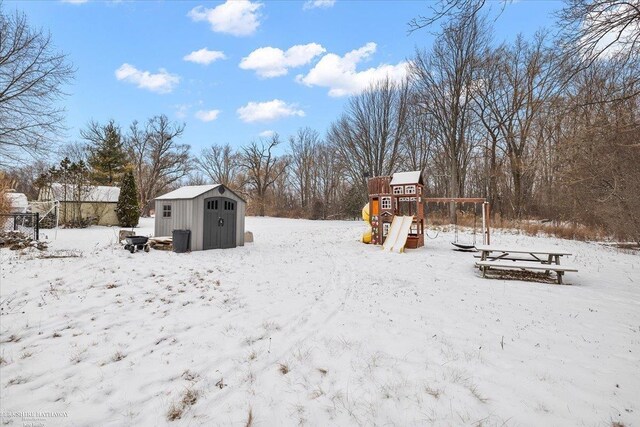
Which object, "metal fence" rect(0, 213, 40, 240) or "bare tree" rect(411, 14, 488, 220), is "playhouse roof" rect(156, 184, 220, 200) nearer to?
"metal fence" rect(0, 213, 40, 240)

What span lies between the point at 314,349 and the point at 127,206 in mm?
22241

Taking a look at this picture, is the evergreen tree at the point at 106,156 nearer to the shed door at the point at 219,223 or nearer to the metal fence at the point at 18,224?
the metal fence at the point at 18,224

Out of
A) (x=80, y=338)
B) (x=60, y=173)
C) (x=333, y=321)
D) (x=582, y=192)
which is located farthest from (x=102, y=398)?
(x=60, y=173)

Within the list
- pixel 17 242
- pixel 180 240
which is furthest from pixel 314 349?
pixel 17 242

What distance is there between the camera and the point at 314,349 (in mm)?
3650

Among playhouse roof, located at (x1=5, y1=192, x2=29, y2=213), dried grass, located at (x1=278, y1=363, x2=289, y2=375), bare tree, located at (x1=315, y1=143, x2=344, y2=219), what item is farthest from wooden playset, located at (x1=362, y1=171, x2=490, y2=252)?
bare tree, located at (x1=315, y1=143, x2=344, y2=219)

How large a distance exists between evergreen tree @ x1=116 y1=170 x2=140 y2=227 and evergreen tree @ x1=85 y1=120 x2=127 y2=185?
1295cm

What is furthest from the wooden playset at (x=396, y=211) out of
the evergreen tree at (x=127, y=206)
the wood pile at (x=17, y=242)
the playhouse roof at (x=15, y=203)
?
the playhouse roof at (x=15, y=203)

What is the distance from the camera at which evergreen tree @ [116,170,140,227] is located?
21109 millimetres

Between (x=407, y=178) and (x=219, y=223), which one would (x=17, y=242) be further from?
(x=407, y=178)

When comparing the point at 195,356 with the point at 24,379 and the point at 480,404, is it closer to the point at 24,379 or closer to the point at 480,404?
the point at 24,379

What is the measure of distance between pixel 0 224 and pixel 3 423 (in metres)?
14.4

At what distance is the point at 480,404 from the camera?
8.50 feet

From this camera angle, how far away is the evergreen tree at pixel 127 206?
2111 cm
